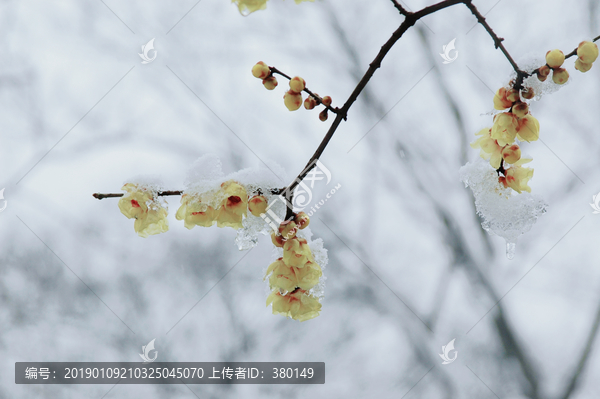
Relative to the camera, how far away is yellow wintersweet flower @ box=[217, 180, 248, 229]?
758mm

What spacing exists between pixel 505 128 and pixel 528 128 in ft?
0.13

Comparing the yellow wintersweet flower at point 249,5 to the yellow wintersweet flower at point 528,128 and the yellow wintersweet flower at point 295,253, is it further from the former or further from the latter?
the yellow wintersweet flower at point 528,128

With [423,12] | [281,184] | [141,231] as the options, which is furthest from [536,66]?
[141,231]

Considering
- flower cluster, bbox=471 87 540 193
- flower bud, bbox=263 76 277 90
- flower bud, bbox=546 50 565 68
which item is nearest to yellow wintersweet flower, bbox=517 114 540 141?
flower cluster, bbox=471 87 540 193

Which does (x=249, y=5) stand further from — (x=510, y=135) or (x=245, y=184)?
(x=510, y=135)

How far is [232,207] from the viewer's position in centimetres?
76

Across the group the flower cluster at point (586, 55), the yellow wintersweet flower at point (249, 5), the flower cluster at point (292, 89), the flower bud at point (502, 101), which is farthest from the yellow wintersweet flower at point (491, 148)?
the yellow wintersweet flower at point (249, 5)

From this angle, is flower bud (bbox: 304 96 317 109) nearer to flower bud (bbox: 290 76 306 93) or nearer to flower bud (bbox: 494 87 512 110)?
flower bud (bbox: 290 76 306 93)

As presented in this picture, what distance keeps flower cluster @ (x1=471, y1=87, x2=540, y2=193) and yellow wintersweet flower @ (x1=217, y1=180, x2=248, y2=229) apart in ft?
1.73

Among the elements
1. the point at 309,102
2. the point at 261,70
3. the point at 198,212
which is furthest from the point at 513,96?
the point at 198,212

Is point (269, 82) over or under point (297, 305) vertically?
over

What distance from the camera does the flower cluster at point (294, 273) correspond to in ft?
2.45

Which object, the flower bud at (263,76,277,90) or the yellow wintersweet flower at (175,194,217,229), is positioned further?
the flower bud at (263,76,277,90)

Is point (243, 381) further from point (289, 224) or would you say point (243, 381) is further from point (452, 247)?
point (289, 224)
